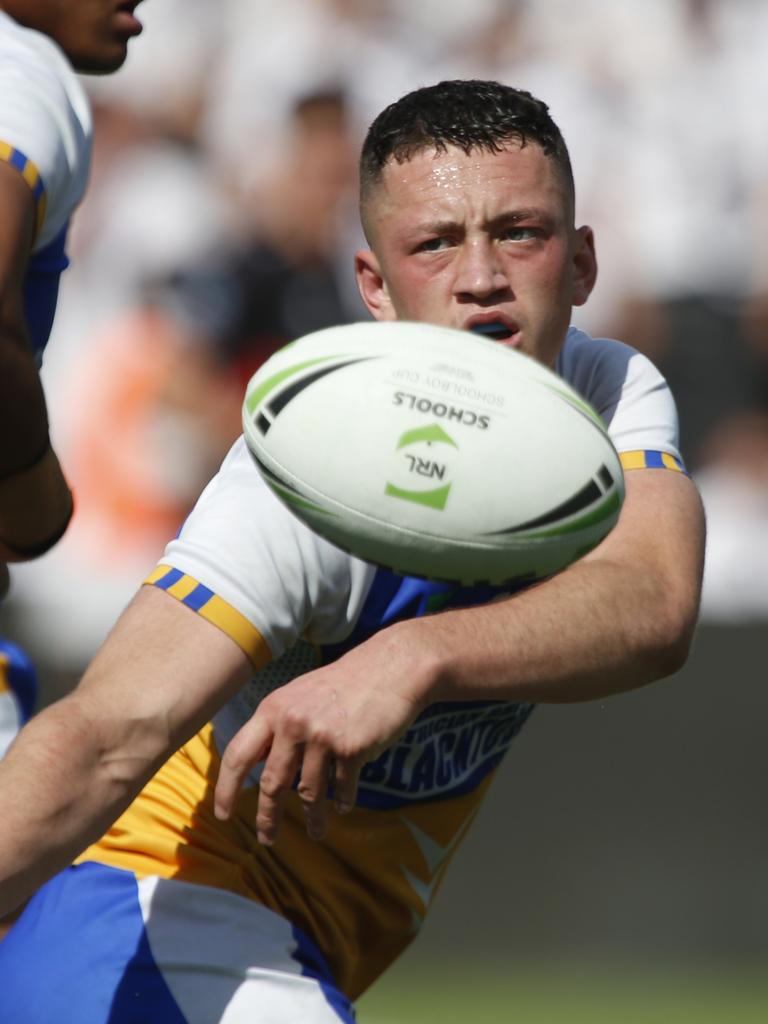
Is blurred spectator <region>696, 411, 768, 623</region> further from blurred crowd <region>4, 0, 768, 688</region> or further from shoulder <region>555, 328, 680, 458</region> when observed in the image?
shoulder <region>555, 328, 680, 458</region>

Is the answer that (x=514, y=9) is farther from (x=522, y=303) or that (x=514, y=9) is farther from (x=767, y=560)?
(x=522, y=303)

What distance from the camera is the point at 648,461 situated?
3051 mm

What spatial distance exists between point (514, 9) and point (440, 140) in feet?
19.6

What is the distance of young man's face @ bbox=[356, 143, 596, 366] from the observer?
2898mm

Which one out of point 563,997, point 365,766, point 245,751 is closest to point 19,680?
point 365,766

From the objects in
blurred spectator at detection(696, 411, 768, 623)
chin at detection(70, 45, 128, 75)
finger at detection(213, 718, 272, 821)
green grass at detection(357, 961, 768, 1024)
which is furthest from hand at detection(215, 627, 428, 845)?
blurred spectator at detection(696, 411, 768, 623)

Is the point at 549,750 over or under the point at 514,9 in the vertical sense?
under

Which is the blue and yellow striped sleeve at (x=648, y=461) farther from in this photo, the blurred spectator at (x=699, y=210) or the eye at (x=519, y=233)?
the blurred spectator at (x=699, y=210)

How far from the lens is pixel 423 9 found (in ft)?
28.4

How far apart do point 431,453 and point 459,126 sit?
896 millimetres

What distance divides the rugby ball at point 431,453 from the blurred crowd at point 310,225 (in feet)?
15.5

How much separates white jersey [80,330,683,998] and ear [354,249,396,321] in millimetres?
385

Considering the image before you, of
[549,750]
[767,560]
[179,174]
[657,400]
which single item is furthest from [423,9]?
[657,400]

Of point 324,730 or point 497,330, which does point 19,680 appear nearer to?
point 497,330
